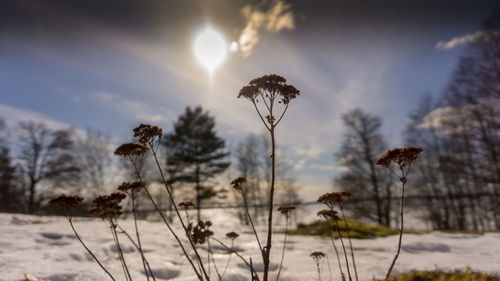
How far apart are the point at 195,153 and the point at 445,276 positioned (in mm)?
20279

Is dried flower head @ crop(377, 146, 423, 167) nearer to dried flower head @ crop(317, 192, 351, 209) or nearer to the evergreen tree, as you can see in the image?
dried flower head @ crop(317, 192, 351, 209)

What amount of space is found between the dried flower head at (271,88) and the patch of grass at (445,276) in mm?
3166

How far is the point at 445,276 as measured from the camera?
3.42m

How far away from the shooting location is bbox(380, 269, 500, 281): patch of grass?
327 cm

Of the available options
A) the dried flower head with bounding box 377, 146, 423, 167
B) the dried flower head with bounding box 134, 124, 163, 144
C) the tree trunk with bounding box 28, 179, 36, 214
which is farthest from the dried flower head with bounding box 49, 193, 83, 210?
the tree trunk with bounding box 28, 179, 36, 214

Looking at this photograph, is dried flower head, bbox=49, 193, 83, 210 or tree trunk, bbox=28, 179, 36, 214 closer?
dried flower head, bbox=49, 193, 83, 210

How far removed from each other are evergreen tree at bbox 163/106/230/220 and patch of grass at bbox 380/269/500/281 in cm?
1965

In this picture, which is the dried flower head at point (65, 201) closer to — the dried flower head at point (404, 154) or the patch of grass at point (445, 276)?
the dried flower head at point (404, 154)

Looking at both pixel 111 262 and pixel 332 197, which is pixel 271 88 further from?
pixel 111 262

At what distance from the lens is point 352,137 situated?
21875 mm

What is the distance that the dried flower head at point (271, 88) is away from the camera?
2486mm

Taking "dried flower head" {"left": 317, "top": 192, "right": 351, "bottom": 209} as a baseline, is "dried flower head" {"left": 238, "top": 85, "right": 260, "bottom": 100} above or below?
above

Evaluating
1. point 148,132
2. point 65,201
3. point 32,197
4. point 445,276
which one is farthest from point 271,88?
point 32,197

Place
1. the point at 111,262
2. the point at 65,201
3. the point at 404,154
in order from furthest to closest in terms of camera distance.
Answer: the point at 111,262
the point at 65,201
the point at 404,154
